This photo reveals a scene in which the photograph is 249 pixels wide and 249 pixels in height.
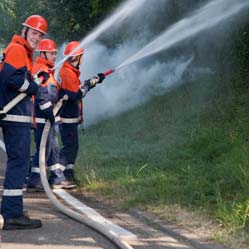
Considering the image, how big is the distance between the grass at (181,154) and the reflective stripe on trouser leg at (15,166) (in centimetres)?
124

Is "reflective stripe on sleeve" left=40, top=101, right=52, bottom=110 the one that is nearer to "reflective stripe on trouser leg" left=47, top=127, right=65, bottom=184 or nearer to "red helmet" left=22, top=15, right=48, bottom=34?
"reflective stripe on trouser leg" left=47, top=127, right=65, bottom=184

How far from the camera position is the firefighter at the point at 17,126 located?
5180 millimetres

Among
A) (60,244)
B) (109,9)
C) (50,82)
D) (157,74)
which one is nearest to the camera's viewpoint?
(60,244)

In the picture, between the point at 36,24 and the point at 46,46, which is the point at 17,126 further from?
the point at 46,46

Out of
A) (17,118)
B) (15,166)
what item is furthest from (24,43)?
(15,166)

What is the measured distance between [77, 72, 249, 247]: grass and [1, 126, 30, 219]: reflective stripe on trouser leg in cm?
124

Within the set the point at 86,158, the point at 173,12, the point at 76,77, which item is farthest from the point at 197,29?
the point at 76,77

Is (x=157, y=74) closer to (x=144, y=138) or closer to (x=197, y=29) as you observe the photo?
(x=197, y=29)

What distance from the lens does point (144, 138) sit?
10281 mm

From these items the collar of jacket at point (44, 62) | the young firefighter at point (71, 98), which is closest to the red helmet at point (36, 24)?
the collar of jacket at point (44, 62)

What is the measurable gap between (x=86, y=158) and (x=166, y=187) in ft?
8.91

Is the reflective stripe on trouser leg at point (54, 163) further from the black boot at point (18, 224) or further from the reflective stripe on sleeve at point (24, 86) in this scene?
the reflective stripe on sleeve at point (24, 86)

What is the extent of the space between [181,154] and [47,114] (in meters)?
2.31

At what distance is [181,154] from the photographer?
8.16m
